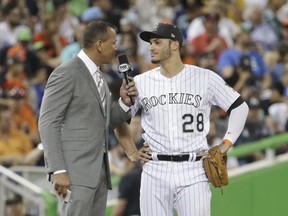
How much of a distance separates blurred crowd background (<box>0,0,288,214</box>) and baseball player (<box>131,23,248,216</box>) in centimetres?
269

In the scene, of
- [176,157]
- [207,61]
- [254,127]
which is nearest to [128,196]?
[176,157]

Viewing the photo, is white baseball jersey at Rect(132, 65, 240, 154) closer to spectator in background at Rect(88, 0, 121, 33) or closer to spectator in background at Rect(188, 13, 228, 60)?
spectator in background at Rect(188, 13, 228, 60)

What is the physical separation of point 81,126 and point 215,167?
1.04 metres

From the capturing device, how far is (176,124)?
791 cm

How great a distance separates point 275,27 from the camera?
17.2 meters

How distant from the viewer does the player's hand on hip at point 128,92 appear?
314 inches

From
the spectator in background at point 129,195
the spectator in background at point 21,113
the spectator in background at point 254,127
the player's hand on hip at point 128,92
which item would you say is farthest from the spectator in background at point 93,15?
the player's hand on hip at point 128,92

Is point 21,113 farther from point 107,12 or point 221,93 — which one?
point 221,93

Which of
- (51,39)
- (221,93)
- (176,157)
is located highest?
(51,39)

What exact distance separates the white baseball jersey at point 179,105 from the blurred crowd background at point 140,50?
8.73 ft

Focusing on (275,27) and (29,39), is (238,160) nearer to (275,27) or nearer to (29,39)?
(29,39)

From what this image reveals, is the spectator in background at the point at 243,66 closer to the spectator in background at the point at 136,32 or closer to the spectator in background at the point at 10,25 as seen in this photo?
the spectator in background at the point at 136,32

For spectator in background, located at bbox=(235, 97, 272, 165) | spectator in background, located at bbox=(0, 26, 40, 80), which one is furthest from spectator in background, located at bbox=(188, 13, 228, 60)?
spectator in background, located at bbox=(0, 26, 40, 80)

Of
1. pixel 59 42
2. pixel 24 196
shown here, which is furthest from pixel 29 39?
pixel 24 196
